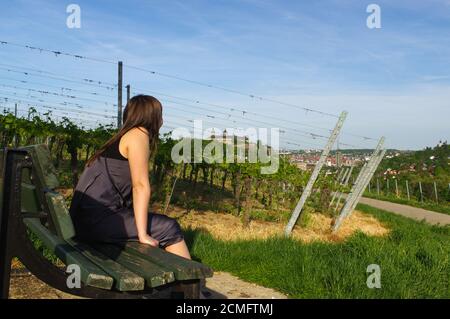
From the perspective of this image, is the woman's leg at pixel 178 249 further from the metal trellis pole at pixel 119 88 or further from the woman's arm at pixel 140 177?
the metal trellis pole at pixel 119 88

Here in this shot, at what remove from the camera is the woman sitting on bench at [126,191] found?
9.48ft

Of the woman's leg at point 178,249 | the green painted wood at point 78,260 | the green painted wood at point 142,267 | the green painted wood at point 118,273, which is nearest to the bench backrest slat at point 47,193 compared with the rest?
the green painted wood at point 78,260

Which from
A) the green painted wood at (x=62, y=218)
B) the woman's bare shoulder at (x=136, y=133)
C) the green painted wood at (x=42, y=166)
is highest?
the woman's bare shoulder at (x=136, y=133)

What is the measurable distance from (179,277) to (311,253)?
285 cm

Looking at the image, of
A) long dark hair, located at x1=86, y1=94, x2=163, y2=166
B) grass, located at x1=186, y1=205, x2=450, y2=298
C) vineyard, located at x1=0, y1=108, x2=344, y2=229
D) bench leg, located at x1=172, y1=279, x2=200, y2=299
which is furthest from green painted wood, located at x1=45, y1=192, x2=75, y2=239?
vineyard, located at x1=0, y1=108, x2=344, y2=229

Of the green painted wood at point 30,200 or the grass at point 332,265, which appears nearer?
the green painted wood at point 30,200

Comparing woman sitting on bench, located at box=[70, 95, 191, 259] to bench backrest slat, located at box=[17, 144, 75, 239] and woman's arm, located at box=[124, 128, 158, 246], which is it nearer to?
woman's arm, located at box=[124, 128, 158, 246]

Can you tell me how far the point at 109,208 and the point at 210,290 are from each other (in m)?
1.47

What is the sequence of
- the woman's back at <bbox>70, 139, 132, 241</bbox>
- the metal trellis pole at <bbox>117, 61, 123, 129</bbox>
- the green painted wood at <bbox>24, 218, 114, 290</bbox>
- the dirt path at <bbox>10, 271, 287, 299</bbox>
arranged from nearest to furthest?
the green painted wood at <bbox>24, 218, 114, 290</bbox>
the woman's back at <bbox>70, 139, 132, 241</bbox>
the dirt path at <bbox>10, 271, 287, 299</bbox>
the metal trellis pole at <bbox>117, 61, 123, 129</bbox>

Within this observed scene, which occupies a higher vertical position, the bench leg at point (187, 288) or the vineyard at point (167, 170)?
the vineyard at point (167, 170)

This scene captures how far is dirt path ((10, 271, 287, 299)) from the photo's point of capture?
12.4 feet

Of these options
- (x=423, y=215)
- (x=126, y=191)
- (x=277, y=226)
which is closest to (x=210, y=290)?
(x=126, y=191)

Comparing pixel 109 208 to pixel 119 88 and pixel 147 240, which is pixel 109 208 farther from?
pixel 119 88

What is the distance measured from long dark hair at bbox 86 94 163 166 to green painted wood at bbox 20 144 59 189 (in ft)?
1.70
